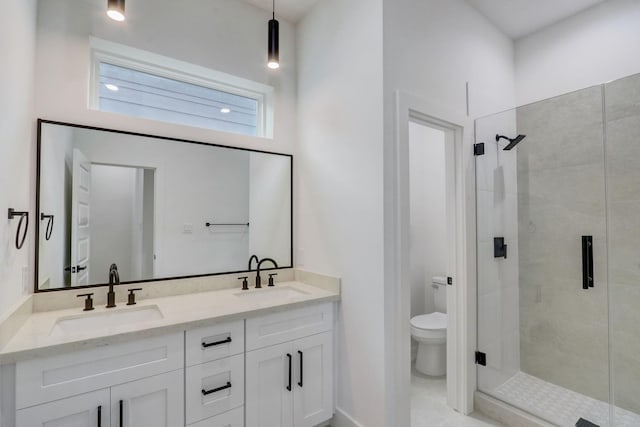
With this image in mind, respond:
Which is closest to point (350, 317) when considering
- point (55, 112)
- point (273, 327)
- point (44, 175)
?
point (273, 327)

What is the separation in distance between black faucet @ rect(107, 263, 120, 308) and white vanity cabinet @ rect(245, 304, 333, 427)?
79 cm

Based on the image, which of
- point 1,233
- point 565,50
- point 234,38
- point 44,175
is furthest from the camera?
point 565,50

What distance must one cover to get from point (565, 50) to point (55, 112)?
3.61m

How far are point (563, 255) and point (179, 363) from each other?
264 cm

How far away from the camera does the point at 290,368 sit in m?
1.83

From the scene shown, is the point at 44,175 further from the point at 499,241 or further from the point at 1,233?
the point at 499,241

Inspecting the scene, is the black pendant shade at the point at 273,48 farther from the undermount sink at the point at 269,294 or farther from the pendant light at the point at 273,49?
the undermount sink at the point at 269,294

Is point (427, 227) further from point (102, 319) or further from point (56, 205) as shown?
point (56, 205)

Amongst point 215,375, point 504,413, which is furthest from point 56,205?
point 504,413

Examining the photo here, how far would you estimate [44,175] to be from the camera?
1.66 metres

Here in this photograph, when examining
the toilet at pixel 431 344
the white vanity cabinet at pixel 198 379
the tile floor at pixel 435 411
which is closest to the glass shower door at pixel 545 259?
the tile floor at pixel 435 411

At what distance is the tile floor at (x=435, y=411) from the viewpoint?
2.07 m

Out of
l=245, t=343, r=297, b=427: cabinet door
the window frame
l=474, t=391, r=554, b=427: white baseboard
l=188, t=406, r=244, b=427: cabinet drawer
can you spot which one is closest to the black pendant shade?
the window frame

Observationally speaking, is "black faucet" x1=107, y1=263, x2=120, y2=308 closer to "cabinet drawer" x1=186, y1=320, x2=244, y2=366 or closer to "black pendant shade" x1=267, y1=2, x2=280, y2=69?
"cabinet drawer" x1=186, y1=320, x2=244, y2=366
